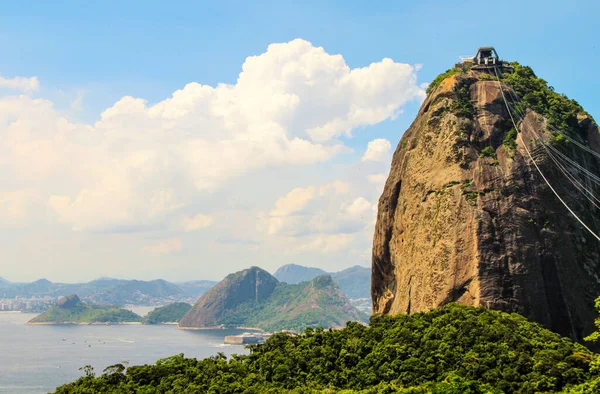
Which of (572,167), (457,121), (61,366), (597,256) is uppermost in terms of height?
(457,121)

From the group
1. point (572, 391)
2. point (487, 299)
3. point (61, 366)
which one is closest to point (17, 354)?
point (61, 366)

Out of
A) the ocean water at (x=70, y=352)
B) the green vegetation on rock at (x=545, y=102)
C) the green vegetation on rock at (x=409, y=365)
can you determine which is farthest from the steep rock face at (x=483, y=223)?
the ocean water at (x=70, y=352)

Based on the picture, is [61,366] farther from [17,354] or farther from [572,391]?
[572,391]

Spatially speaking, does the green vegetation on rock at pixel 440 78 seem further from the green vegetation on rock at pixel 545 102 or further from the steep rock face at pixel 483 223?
the green vegetation on rock at pixel 545 102

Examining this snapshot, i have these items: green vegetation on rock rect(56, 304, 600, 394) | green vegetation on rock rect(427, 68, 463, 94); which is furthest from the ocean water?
green vegetation on rock rect(427, 68, 463, 94)

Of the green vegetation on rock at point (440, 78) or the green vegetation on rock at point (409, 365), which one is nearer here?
the green vegetation on rock at point (409, 365)

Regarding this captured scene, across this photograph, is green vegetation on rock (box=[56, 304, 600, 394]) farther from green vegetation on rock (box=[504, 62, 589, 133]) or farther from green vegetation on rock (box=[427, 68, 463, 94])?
green vegetation on rock (box=[427, 68, 463, 94])
